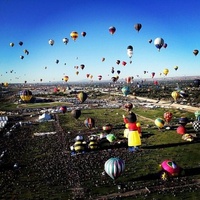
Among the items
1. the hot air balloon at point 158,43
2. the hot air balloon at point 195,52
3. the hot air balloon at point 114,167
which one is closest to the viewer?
the hot air balloon at point 114,167

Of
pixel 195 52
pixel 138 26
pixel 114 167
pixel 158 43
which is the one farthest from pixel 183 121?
pixel 114 167

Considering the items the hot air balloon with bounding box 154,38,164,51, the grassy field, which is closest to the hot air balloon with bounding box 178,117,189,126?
the grassy field

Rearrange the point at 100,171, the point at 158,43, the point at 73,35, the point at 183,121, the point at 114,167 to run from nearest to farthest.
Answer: the point at 114,167 → the point at 100,171 → the point at 183,121 → the point at 158,43 → the point at 73,35

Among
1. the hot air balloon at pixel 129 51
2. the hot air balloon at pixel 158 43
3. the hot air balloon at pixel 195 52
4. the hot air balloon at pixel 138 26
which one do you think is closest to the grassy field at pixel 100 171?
the hot air balloon at pixel 158 43

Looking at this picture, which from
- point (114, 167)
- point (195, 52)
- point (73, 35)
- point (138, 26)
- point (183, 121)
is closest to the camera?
point (114, 167)

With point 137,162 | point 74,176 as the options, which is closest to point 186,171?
point 137,162

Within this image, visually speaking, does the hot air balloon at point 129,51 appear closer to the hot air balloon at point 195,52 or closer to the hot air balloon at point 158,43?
the hot air balloon at point 158,43

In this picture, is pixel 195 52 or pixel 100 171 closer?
pixel 100 171

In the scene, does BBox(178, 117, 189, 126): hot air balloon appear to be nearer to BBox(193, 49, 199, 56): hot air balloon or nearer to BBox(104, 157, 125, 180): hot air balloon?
BBox(193, 49, 199, 56): hot air balloon

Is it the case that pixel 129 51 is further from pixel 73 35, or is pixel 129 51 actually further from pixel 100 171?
pixel 100 171

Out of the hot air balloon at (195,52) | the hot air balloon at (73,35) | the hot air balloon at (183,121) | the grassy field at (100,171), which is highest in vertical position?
the hot air balloon at (73,35)
